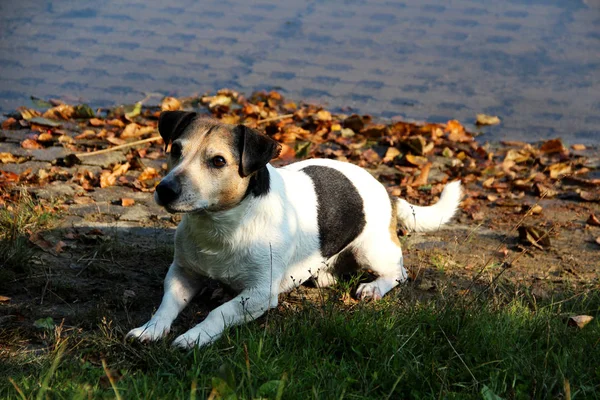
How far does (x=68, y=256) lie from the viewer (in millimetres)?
5395

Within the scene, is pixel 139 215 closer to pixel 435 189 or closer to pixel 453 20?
pixel 435 189

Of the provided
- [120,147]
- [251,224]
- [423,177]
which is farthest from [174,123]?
[423,177]

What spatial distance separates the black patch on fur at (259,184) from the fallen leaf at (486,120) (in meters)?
6.12

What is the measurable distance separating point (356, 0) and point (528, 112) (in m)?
5.61

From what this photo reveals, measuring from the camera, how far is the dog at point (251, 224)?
14.4 ft

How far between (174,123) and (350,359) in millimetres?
1782

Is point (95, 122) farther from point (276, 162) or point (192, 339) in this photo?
point (192, 339)

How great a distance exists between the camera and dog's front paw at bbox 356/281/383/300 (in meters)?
5.20

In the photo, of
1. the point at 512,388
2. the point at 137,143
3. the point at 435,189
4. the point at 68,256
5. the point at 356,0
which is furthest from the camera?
the point at 356,0

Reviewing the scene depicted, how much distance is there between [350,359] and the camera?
161 inches

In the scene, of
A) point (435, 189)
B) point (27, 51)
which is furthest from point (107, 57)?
point (435, 189)

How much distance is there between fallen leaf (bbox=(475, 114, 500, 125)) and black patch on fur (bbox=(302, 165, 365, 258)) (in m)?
5.28

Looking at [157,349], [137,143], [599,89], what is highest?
[157,349]

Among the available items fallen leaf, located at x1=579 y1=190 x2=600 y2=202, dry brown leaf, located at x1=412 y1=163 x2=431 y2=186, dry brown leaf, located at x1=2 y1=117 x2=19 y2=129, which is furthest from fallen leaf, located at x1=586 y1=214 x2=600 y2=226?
dry brown leaf, located at x1=2 y1=117 x2=19 y2=129
